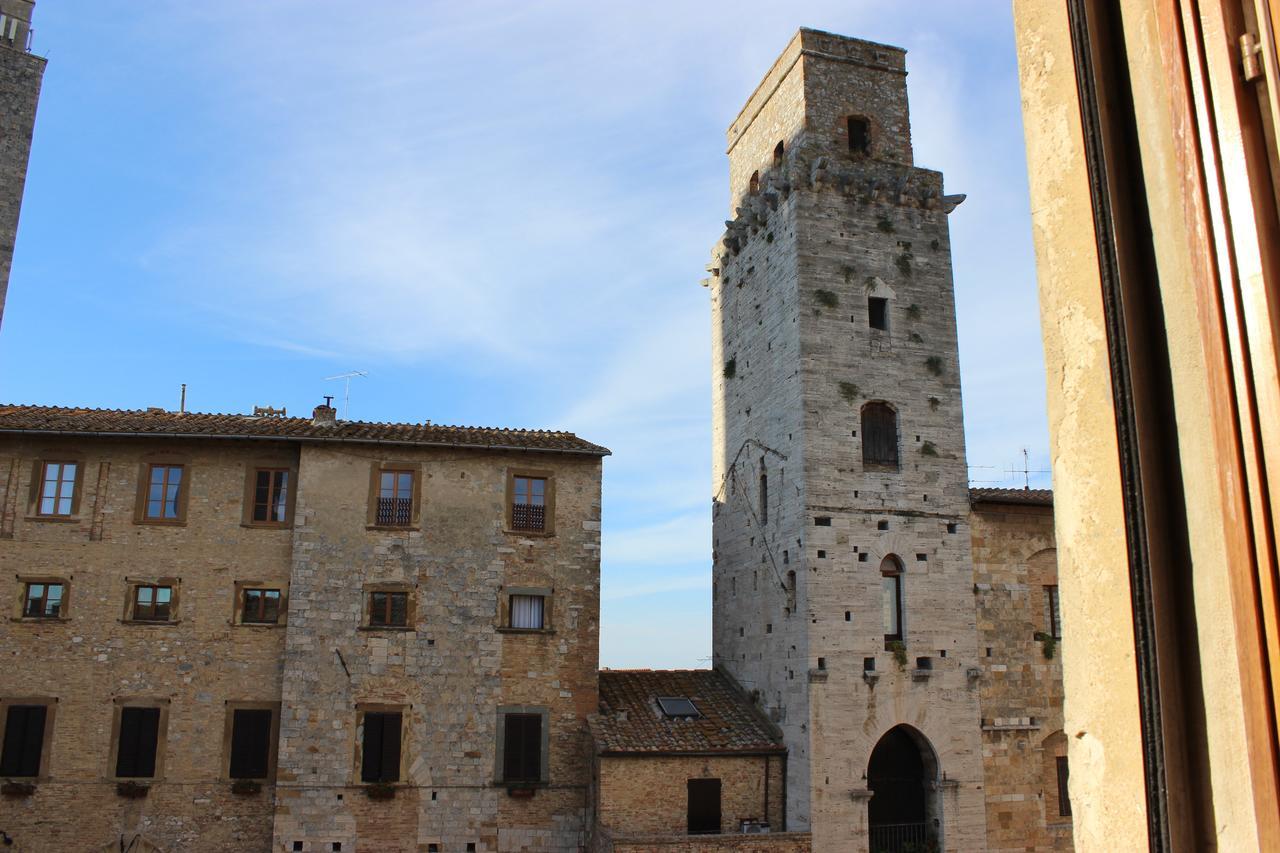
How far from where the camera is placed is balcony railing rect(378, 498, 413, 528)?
2273cm

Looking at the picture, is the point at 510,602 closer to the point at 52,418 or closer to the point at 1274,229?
the point at 52,418

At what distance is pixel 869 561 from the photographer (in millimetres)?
22844

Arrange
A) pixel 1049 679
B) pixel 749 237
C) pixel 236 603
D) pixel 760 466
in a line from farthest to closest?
pixel 749 237, pixel 760 466, pixel 1049 679, pixel 236 603

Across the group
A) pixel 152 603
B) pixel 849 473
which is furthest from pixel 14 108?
pixel 849 473

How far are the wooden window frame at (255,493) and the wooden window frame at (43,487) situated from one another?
3.50 meters

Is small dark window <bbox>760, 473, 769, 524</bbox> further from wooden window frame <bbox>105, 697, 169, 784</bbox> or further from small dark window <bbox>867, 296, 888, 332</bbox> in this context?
wooden window frame <bbox>105, 697, 169, 784</bbox>

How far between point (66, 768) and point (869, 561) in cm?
1782

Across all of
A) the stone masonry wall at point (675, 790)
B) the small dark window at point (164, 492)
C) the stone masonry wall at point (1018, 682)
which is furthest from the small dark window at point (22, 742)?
the stone masonry wall at point (1018, 682)

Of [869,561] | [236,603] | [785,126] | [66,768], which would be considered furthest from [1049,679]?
[66,768]

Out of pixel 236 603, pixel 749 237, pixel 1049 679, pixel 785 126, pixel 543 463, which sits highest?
pixel 785 126

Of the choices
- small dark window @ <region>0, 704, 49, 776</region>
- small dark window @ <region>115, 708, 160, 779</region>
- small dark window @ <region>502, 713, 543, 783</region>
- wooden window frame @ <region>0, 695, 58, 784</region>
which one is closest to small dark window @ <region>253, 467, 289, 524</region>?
small dark window @ <region>115, 708, 160, 779</region>

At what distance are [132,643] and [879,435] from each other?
1758cm

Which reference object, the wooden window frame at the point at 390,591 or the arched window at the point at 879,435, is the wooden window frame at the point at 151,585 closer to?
the wooden window frame at the point at 390,591

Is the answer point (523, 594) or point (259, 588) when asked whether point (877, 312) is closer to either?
point (523, 594)
